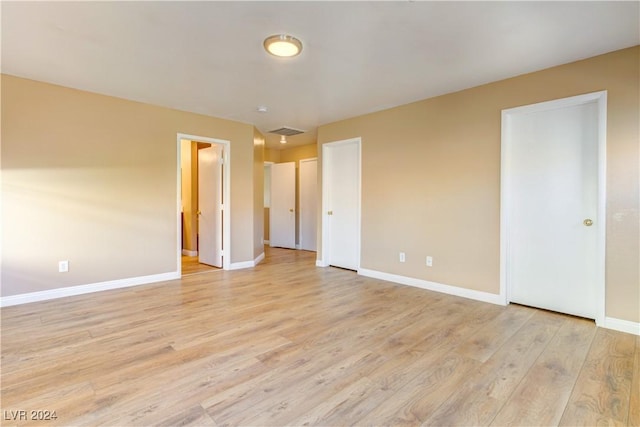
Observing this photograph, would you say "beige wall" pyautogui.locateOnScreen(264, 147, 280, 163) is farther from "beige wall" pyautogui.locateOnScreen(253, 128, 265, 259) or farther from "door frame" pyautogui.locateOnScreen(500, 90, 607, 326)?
"door frame" pyautogui.locateOnScreen(500, 90, 607, 326)

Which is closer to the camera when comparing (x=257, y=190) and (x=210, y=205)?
(x=210, y=205)

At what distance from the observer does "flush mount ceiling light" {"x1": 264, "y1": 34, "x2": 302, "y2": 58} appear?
2391 mm

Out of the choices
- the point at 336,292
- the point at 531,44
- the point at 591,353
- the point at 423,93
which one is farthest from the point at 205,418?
the point at 423,93

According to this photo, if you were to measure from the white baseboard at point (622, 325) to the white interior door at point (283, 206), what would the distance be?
217 inches

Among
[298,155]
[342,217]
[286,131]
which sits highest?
[286,131]

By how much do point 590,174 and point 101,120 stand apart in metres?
5.22

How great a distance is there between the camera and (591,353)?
2.23 metres

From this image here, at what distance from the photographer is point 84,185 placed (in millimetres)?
3584

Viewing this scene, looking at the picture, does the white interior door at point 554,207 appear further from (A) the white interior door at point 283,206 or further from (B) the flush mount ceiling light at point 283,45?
(A) the white interior door at point 283,206

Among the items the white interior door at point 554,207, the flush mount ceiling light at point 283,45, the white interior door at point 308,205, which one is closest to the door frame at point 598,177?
the white interior door at point 554,207

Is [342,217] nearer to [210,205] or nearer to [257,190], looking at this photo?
[257,190]

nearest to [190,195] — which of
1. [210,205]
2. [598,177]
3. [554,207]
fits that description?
[210,205]

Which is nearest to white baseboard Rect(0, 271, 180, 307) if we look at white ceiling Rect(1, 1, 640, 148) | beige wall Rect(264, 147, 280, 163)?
white ceiling Rect(1, 1, 640, 148)

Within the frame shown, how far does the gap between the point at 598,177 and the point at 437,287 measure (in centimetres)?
192
